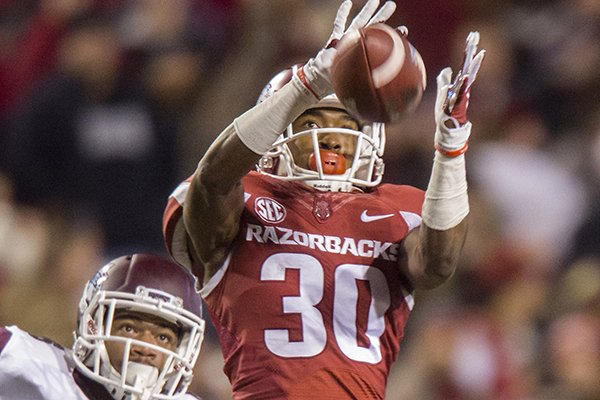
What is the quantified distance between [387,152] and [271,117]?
290cm

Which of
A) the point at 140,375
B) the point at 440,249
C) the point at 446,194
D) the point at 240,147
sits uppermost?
the point at 240,147

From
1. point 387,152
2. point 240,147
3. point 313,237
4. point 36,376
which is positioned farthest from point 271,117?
point 387,152

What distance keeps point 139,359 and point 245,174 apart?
505 millimetres

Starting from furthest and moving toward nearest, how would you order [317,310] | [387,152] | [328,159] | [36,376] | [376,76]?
[387,152], [328,159], [317,310], [36,376], [376,76]

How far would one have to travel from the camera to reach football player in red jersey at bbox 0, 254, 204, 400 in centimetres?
319

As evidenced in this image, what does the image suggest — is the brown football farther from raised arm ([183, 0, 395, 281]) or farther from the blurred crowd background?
the blurred crowd background

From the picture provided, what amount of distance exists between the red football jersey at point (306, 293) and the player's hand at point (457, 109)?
0.34 meters

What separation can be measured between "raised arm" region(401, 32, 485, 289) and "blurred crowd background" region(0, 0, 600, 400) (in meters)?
2.21

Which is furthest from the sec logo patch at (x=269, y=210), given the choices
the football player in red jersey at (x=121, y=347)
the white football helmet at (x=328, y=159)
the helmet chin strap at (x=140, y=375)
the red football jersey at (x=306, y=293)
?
the helmet chin strap at (x=140, y=375)

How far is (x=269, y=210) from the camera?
Result: 11.0 feet

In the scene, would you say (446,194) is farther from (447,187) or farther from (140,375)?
(140,375)

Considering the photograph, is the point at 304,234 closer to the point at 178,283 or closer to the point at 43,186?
the point at 178,283

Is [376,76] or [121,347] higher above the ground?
[376,76]

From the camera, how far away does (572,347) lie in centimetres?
548
